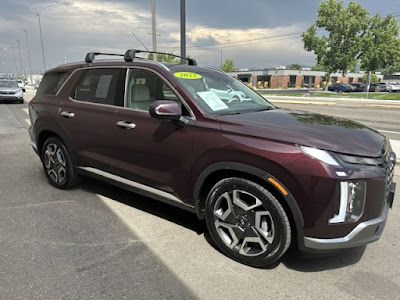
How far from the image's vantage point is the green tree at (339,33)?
3509 centimetres

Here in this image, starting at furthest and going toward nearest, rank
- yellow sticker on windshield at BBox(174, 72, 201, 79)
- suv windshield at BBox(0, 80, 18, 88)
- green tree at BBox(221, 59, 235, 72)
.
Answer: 1. green tree at BBox(221, 59, 235, 72)
2. suv windshield at BBox(0, 80, 18, 88)
3. yellow sticker on windshield at BBox(174, 72, 201, 79)

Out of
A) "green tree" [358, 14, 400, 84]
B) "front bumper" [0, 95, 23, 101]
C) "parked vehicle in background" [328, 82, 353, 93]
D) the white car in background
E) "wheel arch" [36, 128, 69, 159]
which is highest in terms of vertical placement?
"green tree" [358, 14, 400, 84]

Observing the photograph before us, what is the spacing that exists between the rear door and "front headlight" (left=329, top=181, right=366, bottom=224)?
2.41 metres

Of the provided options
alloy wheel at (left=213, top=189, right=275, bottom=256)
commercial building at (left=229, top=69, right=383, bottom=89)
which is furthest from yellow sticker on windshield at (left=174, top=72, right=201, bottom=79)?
commercial building at (left=229, top=69, right=383, bottom=89)

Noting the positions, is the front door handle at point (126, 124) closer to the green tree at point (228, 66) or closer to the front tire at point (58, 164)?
the front tire at point (58, 164)

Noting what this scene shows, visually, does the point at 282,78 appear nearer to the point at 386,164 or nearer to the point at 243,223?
the point at 386,164

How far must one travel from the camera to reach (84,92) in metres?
4.25

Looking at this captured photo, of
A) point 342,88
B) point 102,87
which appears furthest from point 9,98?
point 342,88

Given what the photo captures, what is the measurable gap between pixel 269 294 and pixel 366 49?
130ft

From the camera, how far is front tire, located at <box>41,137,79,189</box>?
449 cm

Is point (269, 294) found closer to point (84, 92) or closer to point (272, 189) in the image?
point (272, 189)

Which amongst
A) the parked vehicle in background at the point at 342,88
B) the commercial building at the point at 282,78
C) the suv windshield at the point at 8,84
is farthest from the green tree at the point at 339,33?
the commercial building at the point at 282,78

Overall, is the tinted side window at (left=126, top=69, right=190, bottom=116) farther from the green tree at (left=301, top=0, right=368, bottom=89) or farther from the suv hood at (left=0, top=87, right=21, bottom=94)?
the green tree at (left=301, top=0, right=368, bottom=89)

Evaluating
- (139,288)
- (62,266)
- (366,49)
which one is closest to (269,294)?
(139,288)
